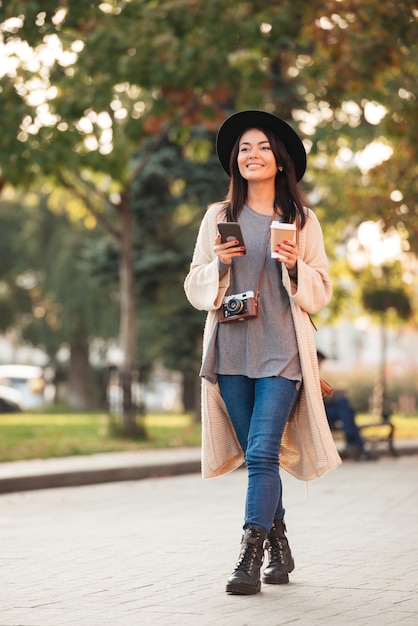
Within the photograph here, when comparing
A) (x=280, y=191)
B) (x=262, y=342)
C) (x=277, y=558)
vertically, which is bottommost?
(x=277, y=558)

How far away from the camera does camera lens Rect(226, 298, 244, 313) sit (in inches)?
237

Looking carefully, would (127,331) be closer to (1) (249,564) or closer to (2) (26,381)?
(1) (249,564)

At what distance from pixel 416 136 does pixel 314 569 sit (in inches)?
483

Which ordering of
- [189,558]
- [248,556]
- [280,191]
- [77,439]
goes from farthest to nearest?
[77,439], [189,558], [280,191], [248,556]

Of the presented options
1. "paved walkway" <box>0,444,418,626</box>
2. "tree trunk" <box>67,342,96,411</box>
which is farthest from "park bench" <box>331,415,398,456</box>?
"tree trunk" <box>67,342,96,411</box>

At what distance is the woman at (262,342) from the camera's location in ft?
19.6

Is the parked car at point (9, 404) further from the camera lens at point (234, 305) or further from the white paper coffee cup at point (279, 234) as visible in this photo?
the white paper coffee cup at point (279, 234)

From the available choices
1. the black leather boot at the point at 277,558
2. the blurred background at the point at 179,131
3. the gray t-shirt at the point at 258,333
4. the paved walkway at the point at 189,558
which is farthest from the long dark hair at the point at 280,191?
the blurred background at the point at 179,131

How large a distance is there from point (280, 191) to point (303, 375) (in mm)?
926

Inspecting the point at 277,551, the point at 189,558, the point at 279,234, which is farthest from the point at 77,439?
the point at 279,234

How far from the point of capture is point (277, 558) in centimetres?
629

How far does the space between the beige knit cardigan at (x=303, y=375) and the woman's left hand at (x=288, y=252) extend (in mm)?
A: 79

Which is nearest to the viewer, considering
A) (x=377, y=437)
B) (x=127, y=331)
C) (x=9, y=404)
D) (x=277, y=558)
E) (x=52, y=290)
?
(x=277, y=558)

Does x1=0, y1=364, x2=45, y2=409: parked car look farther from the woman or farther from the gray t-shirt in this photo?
the gray t-shirt
